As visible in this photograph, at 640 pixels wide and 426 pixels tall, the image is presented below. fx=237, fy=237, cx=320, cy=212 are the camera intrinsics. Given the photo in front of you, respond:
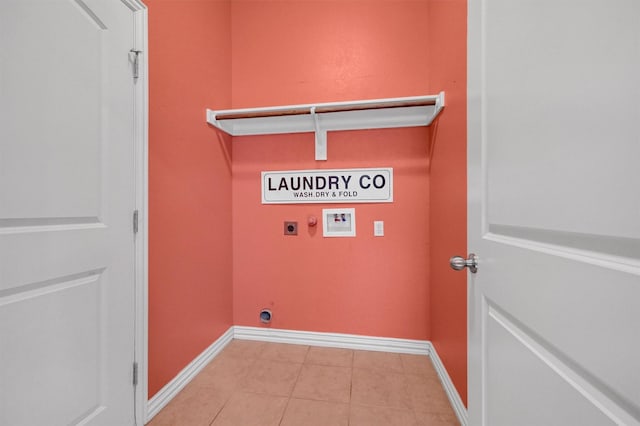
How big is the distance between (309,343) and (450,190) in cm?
157

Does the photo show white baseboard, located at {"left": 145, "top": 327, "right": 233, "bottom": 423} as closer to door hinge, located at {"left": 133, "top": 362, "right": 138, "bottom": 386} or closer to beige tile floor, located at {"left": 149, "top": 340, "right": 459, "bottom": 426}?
beige tile floor, located at {"left": 149, "top": 340, "right": 459, "bottom": 426}

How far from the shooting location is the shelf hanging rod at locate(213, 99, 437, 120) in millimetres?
1587

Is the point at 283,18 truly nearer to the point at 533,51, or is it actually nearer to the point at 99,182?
the point at 99,182

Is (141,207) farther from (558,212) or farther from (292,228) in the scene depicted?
(558,212)

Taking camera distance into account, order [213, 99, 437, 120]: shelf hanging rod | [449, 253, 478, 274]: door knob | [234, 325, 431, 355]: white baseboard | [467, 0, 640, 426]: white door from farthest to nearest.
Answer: [234, 325, 431, 355]: white baseboard < [213, 99, 437, 120]: shelf hanging rod < [449, 253, 478, 274]: door knob < [467, 0, 640, 426]: white door

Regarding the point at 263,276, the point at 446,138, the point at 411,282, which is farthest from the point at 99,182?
the point at 411,282

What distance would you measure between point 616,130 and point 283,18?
2342mm

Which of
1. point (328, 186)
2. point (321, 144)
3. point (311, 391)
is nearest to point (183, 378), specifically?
point (311, 391)

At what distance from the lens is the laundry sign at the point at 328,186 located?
6.14 feet

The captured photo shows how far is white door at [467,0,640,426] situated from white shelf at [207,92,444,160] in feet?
2.88

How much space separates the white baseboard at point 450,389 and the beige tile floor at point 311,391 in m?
0.04

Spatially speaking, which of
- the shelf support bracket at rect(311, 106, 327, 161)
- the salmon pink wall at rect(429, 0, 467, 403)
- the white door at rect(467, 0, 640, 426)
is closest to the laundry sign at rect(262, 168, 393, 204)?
the shelf support bracket at rect(311, 106, 327, 161)

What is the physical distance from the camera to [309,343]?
1938 mm

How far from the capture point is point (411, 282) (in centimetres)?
186
